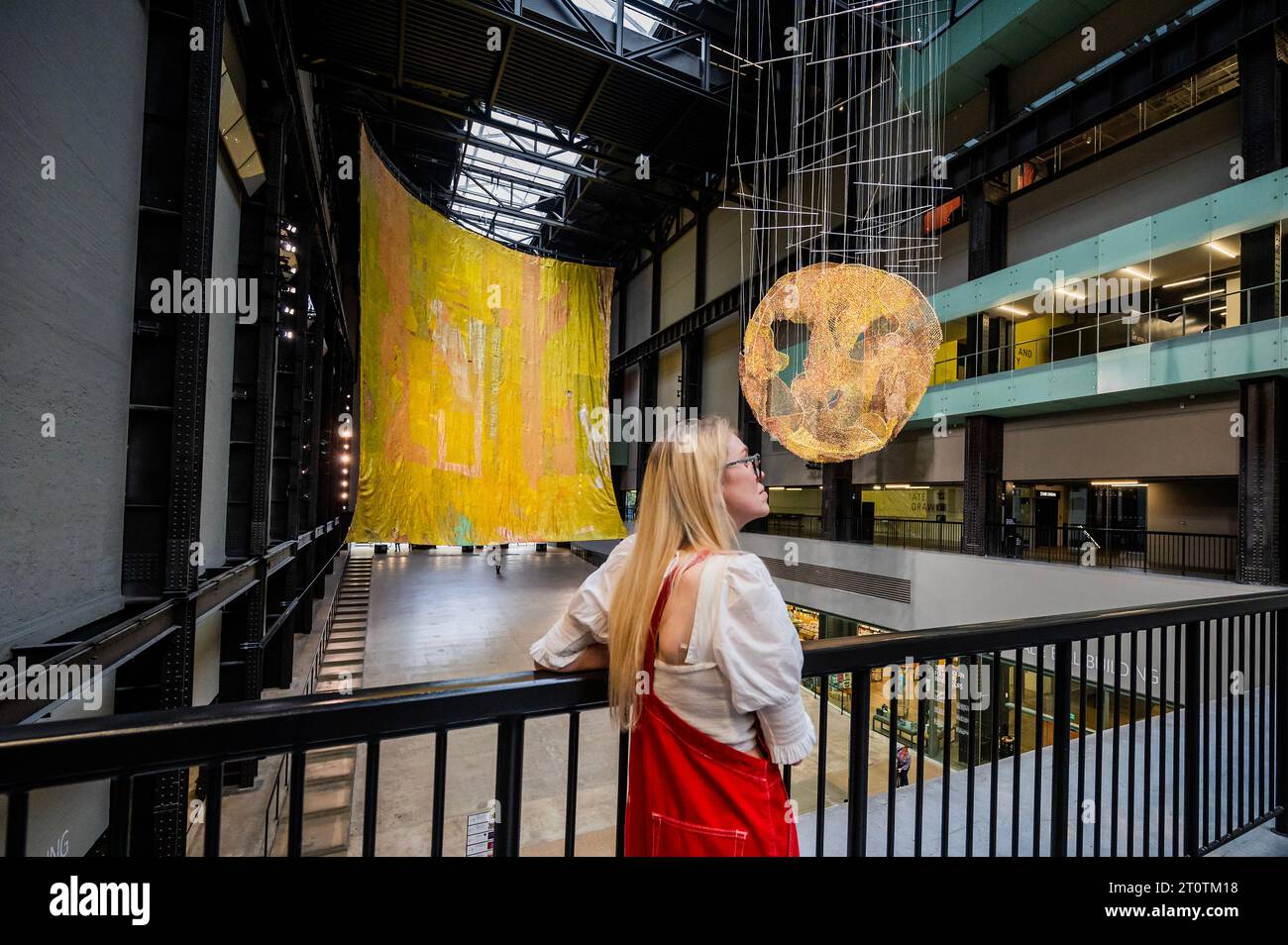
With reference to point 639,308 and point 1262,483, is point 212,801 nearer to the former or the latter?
point 1262,483

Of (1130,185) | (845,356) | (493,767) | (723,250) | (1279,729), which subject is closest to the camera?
(1279,729)

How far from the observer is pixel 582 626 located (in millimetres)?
1579

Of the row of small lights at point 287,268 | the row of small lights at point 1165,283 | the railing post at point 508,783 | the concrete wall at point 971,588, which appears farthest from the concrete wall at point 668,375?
the railing post at point 508,783

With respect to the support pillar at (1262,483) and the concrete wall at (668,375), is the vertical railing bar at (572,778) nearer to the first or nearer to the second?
the support pillar at (1262,483)

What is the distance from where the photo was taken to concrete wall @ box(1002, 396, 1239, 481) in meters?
11.8

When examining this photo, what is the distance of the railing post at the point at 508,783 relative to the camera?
1.51 metres

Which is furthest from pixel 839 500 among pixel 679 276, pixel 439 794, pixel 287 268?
pixel 439 794

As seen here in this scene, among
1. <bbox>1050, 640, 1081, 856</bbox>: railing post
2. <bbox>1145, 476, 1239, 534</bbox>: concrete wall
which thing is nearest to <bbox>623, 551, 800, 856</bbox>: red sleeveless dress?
<bbox>1050, 640, 1081, 856</bbox>: railing post

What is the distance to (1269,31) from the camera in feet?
33.8

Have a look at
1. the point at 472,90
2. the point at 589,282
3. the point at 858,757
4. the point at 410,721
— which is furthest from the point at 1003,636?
the point at 472,90

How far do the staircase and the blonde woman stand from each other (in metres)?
3.05

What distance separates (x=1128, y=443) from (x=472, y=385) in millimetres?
14697

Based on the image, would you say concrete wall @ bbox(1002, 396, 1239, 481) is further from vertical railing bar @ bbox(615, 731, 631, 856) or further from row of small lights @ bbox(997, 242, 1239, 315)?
vertical railing bar @ bbox(615, 731, 631, 856)
